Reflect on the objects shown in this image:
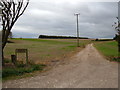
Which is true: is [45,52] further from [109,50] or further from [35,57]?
[109,50]

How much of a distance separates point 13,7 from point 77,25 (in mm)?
35167

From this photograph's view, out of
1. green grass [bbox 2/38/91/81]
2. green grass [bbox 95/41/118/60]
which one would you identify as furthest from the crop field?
green grass [bbox 95/41/118/60]

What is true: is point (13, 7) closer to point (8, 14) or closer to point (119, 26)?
point (8, 14)

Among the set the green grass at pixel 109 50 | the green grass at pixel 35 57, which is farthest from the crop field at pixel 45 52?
the green grass at pixel 109 50

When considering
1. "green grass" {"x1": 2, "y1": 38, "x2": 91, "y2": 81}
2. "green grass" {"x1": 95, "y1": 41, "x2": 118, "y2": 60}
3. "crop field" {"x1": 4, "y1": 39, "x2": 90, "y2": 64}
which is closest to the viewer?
"green grass" {"x1": 2, "y1": 38, "x2": 91, "y2": 81}

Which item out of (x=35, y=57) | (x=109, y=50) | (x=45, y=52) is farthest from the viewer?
(x=109, y=50)

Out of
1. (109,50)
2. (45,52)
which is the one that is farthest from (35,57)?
(109,50)

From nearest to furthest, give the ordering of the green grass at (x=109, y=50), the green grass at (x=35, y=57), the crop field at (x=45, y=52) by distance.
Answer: the green grass at (x=35, y=57) < the crop field at (x=45, y=52) < the green grass at (x=109, y=50)

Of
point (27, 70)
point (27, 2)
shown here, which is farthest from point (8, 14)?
point (27, 70)

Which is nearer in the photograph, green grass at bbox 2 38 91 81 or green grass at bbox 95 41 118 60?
green grass at bbox 2 38 91 81

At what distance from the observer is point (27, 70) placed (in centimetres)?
1073

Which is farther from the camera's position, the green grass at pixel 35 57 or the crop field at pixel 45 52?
the crop field at pixel 45 52

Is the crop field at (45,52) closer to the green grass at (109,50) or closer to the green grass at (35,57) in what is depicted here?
the green grass at (35,57)

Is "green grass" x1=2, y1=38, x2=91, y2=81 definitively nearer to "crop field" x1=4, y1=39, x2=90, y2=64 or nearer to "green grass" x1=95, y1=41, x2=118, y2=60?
"crop field" x1=4, y1=39, x2=90, y2=64
